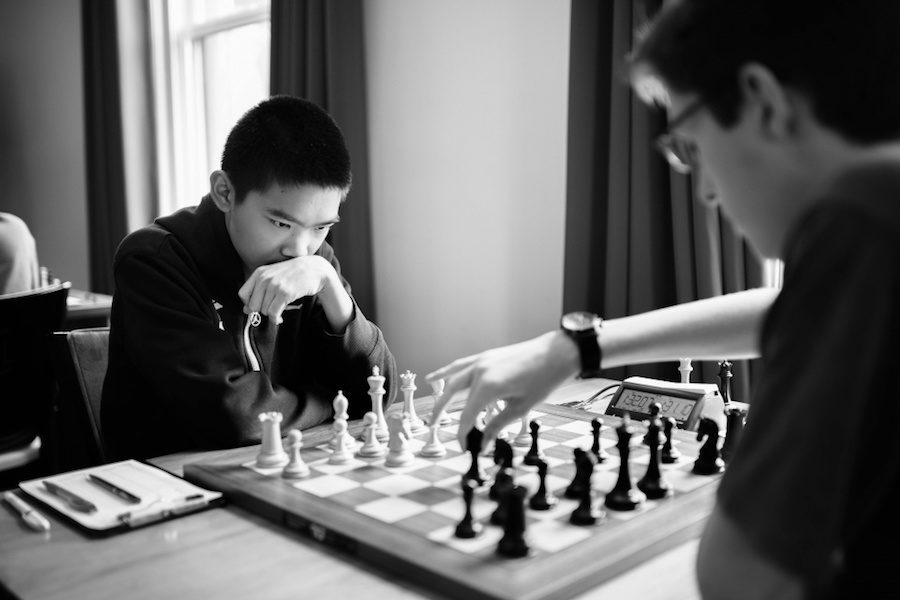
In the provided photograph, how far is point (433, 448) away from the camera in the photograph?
1.40m

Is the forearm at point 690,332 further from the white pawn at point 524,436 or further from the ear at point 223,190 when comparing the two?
the ear at point 223,190

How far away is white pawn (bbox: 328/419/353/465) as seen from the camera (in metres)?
1.36

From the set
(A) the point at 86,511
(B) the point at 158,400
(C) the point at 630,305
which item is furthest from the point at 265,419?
(C) the point at 630,305

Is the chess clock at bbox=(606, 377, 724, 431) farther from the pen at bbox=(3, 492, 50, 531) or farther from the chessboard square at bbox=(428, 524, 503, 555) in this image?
the pen at bbox=(3, 492, 50, 531)

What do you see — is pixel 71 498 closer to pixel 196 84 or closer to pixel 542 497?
pixel 542 497

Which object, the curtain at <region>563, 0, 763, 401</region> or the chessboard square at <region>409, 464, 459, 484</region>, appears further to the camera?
the curtain at <region>563, 0, 763, 401</region>

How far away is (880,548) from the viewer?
636 millimetres

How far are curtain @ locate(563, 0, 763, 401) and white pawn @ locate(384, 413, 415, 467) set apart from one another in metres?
1.25

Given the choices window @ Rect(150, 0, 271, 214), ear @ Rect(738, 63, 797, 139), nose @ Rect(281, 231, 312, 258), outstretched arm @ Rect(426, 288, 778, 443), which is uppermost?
window @ Rect(150, 0, 271, 214)

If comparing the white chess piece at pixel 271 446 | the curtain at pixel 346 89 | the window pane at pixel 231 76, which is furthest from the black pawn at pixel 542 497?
the window pane at pixel 231 76

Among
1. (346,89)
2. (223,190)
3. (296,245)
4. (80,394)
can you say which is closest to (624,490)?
(296,245)

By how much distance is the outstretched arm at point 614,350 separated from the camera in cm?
115

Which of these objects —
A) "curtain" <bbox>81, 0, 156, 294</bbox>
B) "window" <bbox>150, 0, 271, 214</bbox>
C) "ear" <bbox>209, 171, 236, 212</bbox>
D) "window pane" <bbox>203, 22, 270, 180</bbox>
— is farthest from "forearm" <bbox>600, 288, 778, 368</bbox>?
"curtain" <bbox>81, 0, 156, 294</bbox>

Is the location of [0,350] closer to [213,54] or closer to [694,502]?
[694,502]
